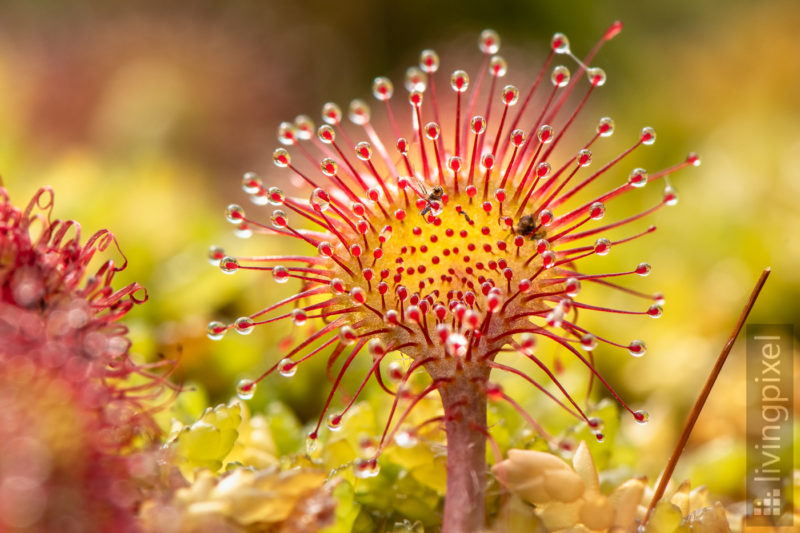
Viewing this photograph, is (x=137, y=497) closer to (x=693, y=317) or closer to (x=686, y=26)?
(x=693, y=317)

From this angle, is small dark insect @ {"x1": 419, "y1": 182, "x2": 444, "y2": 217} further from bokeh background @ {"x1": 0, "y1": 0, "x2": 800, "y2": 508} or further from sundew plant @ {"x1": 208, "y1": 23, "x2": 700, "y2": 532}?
bokeh background @ {"x1": 0, "y1": 0, "x2": 800, "y2": 508}

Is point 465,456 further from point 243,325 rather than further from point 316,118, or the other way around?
point 316,118

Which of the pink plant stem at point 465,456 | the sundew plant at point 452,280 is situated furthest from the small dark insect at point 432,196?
A: the pink plant stem at point 465,456

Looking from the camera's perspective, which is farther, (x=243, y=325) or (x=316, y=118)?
(x=316, y=118)

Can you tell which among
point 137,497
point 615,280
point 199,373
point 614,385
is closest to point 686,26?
point 615,280

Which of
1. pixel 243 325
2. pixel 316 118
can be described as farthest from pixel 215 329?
pixel 316 118

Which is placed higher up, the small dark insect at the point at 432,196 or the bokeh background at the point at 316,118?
the bokeh background at the point at 316,118

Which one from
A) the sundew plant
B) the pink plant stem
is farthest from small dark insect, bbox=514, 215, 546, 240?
the pink plant stem

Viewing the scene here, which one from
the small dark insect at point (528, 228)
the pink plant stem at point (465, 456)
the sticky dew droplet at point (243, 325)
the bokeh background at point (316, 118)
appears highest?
the bokeh background at point (316, 118)

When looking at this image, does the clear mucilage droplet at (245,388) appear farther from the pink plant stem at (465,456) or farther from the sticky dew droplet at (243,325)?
the pink plant stem at (465,456)
